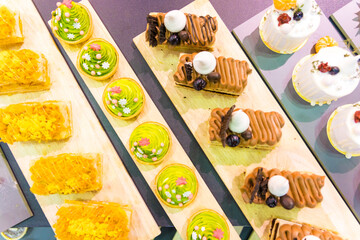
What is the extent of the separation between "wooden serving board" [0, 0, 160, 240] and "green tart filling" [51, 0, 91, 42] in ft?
0.86

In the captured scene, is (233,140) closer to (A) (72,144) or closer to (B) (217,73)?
(B) (217,73)

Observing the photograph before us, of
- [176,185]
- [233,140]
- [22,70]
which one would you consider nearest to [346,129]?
[233,140]

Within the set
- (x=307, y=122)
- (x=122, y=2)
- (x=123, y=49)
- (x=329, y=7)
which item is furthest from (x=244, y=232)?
(x=122, y=2)

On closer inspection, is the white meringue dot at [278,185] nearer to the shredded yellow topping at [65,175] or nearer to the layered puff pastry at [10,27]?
the shredded yellow topping at [65,175]

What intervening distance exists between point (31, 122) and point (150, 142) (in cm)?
138

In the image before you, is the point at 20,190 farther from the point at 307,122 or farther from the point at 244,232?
the point at 307,122

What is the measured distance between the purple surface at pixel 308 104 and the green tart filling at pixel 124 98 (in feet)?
4.93

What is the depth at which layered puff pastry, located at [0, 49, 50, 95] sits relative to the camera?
3168 millimetres

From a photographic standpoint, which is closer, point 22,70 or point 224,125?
point 224,125

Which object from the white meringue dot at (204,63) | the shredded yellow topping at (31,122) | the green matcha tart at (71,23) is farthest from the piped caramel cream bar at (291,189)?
the green matcha tart at (71,23)

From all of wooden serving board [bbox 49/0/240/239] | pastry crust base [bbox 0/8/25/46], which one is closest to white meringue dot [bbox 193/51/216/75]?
wooden serving board [bbox 49/0/240/239]

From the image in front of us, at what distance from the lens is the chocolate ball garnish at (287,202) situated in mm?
2766

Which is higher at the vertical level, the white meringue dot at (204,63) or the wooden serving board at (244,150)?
the white meringue dot at (204,63)

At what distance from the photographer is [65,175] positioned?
9.75 ft
